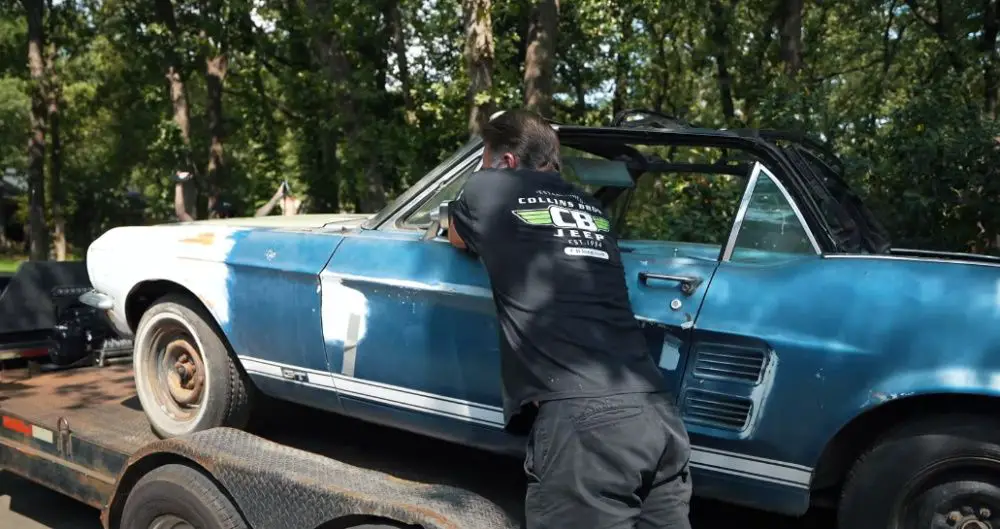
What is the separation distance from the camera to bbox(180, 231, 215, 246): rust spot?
3.72 metres

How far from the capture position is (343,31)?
12.4m

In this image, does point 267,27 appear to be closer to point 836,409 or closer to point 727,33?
point 727,33

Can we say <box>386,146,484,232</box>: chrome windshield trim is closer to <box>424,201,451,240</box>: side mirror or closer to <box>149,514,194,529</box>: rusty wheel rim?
<box>424,201,451,240</box>: side mirror

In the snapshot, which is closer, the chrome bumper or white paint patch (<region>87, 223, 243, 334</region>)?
white paint patch (<region>87, 223, 243, 334</region>)

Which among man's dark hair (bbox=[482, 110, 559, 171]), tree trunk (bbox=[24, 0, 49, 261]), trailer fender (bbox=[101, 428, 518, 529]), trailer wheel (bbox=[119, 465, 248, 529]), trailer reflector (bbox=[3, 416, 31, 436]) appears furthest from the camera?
tree trunk (bbox=[24, 0, 49, 261])

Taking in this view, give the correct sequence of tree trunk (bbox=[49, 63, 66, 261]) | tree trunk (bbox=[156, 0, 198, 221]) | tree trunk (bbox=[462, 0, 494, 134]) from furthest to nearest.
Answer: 1. tree trunk (bbox=[49, 63, 66, 261])
2. tree trunk (bbox=[156, 0, 198, 221])
3. tree trunk (bbox=[462, 0, 494, 134])

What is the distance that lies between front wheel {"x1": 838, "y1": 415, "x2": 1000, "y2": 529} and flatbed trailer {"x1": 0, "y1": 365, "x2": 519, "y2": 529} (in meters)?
1.07

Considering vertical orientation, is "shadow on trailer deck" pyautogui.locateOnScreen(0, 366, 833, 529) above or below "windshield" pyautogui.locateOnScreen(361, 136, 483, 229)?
below

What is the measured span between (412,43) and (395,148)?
338 centimetres

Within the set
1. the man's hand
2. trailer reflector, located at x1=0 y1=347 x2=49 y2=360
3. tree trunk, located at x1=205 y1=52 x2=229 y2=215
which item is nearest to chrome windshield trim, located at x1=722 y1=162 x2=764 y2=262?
the man's hand

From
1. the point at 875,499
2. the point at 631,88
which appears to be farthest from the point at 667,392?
the point at 631,88

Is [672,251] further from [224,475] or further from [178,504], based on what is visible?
[178,504]

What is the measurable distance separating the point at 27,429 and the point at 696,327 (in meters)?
3.45

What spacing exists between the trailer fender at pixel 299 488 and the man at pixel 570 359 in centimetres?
40
